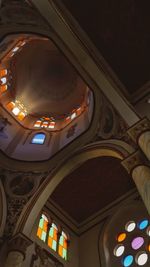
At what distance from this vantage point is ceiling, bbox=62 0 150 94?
28.7 feet

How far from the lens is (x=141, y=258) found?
9.21 metres

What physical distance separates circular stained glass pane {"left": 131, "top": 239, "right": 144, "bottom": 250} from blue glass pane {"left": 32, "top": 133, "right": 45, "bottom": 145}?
15.7ft

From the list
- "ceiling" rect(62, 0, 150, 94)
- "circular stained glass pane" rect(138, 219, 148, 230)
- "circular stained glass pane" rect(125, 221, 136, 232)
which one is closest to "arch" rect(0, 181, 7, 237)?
"circular stained glass pane" rect(125, 221, 136, 232)

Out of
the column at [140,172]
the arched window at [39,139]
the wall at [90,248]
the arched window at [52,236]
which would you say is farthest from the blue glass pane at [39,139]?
the column at [140,172]

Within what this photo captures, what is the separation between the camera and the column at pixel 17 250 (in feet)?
27.7

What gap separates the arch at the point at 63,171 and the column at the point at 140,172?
58 centimetres

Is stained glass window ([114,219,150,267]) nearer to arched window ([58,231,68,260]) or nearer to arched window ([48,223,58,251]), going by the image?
arched window ([58,231,68,260])

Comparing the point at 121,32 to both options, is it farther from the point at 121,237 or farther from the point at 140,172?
the point at 121,237

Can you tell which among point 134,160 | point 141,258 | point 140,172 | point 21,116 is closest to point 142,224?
point 141,258

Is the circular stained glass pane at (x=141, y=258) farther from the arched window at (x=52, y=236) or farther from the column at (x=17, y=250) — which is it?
the column at (x=17, y=250)

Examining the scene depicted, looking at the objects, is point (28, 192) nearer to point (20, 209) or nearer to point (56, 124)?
point (20, 209)

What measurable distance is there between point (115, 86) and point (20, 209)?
4.26 metres

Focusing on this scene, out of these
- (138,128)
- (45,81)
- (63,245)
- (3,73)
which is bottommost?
(63,245)

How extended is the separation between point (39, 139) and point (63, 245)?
402 cm
